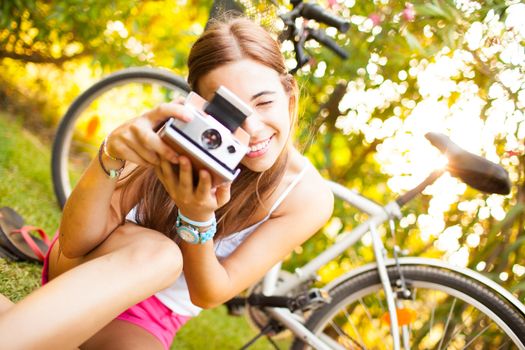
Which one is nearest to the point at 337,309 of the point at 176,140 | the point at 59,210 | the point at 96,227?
the point at 96,227

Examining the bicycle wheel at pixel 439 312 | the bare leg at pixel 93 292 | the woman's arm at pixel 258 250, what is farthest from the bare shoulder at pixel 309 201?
the bare leg at pixel 93 292

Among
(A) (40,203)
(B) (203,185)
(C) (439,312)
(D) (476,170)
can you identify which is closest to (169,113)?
(B) (203,185)

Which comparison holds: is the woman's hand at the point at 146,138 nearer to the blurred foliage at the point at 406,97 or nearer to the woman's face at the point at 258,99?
the woman's face at the point at 258,99

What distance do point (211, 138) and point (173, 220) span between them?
1.44 ft

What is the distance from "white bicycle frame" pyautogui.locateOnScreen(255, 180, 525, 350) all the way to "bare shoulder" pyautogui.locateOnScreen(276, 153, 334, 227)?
22 cm

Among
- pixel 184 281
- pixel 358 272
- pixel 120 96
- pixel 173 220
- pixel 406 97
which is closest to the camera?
pixel 173 220

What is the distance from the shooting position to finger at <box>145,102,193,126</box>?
40.9 inches

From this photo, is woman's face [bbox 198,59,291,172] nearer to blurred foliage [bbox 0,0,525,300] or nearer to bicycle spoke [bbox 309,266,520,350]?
blurred foliage [bbox 0,0,525,300]

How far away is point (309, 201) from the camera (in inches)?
60.4

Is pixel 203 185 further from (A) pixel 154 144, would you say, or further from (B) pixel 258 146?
(B) pixel 258 146

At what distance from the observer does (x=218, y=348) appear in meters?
2.26

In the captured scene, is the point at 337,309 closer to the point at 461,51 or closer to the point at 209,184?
the point at 209,184

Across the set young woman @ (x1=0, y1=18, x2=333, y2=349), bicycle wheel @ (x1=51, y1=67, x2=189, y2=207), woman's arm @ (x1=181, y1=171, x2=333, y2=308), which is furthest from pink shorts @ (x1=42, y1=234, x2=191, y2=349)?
bicycle wheel @ (x1=51, y1=67, x2=189, y2=207)

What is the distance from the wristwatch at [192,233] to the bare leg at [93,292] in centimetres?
4
